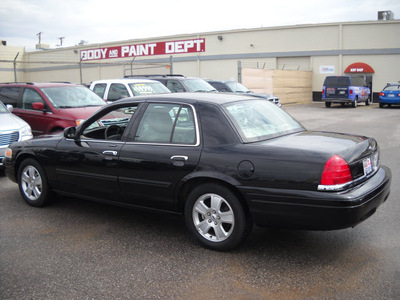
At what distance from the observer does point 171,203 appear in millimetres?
4676

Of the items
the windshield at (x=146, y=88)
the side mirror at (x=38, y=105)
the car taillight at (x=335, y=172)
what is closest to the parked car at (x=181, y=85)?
the windshield at (x=146, y=88)

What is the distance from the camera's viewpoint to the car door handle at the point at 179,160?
452 cm

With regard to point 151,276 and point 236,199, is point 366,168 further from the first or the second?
point 151,276

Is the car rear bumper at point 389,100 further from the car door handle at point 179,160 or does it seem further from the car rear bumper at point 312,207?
the car door handle at point 179,160

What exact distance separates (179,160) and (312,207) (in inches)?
55.2

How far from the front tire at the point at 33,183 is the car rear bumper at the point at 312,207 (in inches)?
117

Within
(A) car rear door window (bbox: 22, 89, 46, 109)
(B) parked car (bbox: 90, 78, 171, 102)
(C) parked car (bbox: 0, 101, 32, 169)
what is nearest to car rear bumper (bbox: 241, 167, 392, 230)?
(C) parked car (bbox: 0, 101, 32, 169)

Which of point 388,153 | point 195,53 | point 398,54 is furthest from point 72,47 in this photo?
point 388,153

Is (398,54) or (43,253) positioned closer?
(43,253)

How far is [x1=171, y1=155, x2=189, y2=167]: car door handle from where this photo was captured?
452cm

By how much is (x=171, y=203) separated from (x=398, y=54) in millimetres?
31962

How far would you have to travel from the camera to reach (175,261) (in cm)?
421

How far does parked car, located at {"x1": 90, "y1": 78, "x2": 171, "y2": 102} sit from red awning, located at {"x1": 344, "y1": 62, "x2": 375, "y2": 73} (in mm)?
23712

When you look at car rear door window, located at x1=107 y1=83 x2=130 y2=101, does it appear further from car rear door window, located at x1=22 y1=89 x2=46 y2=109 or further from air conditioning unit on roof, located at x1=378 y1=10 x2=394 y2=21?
air conditioning unit on roof, located at x1=378 y1=10 x2=394 y2=21
